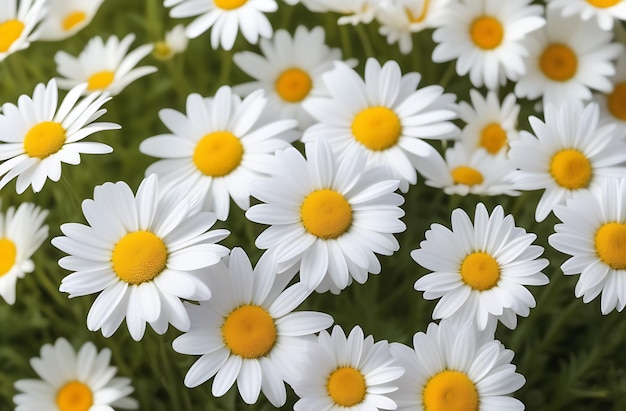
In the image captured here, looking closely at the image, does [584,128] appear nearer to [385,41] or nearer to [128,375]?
[385,41]

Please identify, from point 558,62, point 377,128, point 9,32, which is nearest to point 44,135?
point 9,32

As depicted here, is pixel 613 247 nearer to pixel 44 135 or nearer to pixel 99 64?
pixel 44 135

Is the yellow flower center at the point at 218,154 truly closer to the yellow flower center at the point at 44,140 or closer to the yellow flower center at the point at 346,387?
the yellow flower center at the point at 44,140

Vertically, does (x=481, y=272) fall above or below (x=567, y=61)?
below

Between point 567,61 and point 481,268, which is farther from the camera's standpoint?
point 567,61

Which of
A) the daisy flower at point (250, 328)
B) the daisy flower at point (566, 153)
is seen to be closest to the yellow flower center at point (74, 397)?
the daisy flower at point (250, 328)
